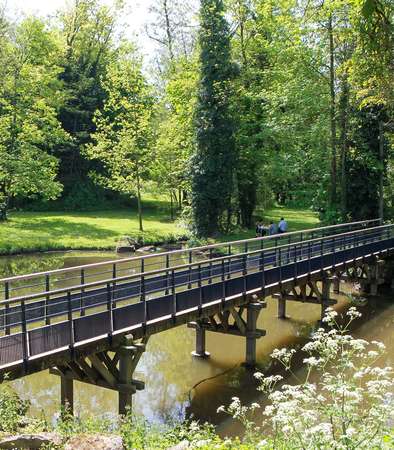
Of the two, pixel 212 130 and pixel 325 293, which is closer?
pixel 325 293

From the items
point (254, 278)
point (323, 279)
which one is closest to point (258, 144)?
point (323, 279)

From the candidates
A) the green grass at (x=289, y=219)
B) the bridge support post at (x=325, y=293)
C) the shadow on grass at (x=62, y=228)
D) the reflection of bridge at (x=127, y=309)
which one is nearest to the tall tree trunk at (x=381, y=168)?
the green grass at (x=289, y=219)

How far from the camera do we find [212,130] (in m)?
33.3

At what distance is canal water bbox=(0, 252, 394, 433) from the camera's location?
43.2ft

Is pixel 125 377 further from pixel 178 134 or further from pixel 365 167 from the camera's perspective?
pixel 178 134

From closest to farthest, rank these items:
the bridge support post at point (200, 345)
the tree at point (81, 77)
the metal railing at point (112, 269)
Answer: the metal railing at point (112, 269) → the bridge support post at point (200, 345) → the tree at point (81, 77)

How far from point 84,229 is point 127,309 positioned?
87.3 feet

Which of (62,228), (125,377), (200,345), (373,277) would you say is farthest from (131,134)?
(125,377)

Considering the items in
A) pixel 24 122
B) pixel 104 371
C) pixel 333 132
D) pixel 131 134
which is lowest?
pixel 104 371

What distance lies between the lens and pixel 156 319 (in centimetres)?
1273

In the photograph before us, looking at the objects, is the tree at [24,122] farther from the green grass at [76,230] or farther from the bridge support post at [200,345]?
the bridge support post at [200,345]

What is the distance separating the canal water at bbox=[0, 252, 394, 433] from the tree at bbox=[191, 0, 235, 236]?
41.4 ft

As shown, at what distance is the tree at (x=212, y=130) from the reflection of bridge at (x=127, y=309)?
13.5m

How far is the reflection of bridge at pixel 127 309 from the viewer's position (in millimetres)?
10297
